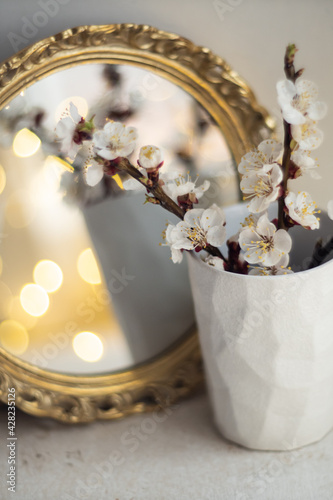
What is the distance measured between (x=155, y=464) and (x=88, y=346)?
6.5 inches

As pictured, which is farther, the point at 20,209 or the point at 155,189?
the point at 20,209

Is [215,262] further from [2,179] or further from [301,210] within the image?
[2,179]

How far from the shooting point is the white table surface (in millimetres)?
612

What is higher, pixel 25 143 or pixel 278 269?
pixel 25 143

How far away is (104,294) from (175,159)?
19 centimetres

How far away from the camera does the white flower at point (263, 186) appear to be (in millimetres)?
504

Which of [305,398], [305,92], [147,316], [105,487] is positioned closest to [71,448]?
[105,487]

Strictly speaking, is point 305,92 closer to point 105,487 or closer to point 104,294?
point 104,294

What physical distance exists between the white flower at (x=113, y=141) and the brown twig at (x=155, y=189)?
13 mm

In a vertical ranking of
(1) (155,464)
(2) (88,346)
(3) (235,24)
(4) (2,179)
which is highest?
(3) (235,24)

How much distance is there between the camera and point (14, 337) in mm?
669

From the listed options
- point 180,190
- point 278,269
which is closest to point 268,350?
point 278,269

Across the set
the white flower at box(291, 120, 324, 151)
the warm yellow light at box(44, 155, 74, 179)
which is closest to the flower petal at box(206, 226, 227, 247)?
the white flower at box(291, 120, 324, 151)

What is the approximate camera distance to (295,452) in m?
0.65
